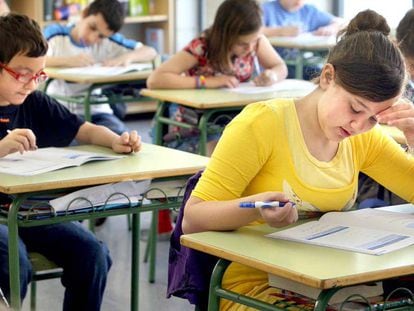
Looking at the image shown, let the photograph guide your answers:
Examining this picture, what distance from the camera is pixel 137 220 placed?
10.7 ft

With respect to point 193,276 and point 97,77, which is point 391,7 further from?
point 193,276

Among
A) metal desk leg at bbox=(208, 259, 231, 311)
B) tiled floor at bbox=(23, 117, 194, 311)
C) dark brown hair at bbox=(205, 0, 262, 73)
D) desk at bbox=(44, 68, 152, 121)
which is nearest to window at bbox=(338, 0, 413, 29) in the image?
desk at bbox=(44, 68, 152, 121)

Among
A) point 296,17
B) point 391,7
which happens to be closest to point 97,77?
point 296,17

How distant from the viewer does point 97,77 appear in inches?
195

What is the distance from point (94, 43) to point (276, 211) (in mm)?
3773

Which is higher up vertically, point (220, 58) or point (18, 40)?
point (18, 40)

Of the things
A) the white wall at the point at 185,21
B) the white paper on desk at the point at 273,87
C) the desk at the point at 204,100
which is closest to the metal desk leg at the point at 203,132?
the desk at the point at 204,100

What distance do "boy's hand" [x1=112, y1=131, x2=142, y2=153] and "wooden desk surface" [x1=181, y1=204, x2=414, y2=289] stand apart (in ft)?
3.28

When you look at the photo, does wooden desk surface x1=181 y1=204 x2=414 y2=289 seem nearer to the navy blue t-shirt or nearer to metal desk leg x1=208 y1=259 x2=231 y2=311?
metal desk leg x1=208 y1=259 x2=231 y2=311

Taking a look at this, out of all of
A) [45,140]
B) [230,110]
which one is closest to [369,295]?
[45,140]

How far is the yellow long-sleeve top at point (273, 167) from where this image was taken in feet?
7.38

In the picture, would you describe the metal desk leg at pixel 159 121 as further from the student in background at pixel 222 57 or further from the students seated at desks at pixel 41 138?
the students seated at desks at pixel 41 138

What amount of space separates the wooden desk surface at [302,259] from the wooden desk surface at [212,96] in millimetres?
1953

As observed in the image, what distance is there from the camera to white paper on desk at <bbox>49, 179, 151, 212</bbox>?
279cm
